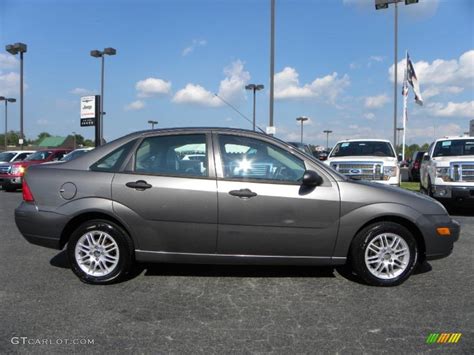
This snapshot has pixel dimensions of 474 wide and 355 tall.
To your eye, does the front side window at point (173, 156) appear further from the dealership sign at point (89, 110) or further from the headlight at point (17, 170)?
the dealership sign at point (89, 110)

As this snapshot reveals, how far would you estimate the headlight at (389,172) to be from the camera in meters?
10.6

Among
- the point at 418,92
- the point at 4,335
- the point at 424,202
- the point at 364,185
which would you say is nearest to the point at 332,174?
the point at 364,185

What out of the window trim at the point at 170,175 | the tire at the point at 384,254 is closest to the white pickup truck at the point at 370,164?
the tire at the point at 384,254

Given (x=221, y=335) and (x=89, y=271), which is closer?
(x=221, y=335)

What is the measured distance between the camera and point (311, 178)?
4547 millimetres

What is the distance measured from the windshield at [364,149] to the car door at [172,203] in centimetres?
796

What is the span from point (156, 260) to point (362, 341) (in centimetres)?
227

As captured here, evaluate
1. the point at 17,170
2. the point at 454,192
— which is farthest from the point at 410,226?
the point at 17,170

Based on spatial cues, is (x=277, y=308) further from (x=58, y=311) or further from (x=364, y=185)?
(x=58, y=311)

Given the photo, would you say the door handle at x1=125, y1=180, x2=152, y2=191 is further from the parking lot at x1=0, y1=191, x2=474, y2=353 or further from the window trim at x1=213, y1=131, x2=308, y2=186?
the parking lot at x1=0, y1=191, x2=474, y2=353

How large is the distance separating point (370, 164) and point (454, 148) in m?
2.21

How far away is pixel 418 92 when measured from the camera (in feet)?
83.1

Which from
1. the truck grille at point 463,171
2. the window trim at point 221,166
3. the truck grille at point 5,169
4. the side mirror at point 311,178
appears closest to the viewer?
the side mirror at point 311,178

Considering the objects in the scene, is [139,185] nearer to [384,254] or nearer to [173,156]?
[173,156]
